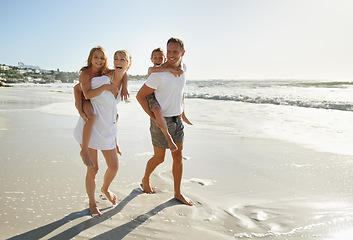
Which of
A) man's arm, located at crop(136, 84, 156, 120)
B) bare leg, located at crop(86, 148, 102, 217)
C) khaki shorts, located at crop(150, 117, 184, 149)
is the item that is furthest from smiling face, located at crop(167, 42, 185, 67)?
bare leg, located at crop(86, 148, 102, 217)

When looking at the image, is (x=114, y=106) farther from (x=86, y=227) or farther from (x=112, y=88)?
(x=86, y=227)

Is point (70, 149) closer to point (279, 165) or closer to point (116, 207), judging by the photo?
point (116, 207)

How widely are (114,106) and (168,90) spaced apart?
0.64 m

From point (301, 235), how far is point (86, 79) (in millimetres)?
2630

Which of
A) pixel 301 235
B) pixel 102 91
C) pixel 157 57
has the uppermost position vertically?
pixel 157 57

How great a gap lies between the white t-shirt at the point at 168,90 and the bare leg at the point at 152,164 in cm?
51

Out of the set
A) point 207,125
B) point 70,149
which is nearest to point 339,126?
point 207,125

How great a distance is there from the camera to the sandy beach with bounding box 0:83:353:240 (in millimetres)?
2797

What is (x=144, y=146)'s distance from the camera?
6117 mm

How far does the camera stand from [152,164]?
372 centimetres

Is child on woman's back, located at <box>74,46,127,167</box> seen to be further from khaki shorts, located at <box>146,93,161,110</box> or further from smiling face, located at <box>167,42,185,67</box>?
smiling face, located at <box>167,42,185,67</box>

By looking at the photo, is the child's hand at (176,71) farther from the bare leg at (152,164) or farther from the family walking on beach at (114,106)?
the bare leg at (152,164)

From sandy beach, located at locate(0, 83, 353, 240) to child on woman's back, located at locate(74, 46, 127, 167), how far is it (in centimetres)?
74

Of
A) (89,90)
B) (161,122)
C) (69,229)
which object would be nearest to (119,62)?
(89,90)
